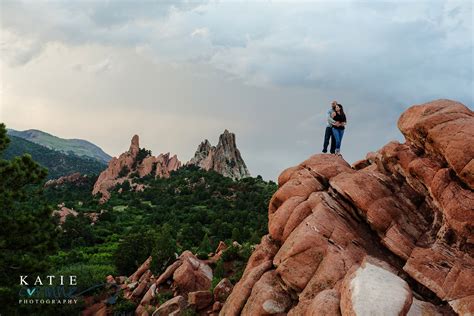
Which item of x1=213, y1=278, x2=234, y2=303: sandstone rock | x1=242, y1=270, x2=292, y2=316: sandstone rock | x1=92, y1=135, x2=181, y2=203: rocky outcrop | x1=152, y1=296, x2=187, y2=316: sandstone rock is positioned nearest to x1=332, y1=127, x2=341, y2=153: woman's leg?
x1=242, y1=270, x2=292, y2=316: sandstone rock

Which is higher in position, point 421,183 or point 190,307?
point 421,183

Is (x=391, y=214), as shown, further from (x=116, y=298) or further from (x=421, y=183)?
(x=116, y=298)

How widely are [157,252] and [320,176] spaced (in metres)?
21.5

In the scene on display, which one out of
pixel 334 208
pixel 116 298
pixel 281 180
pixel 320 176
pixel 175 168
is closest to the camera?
pixel 334 208

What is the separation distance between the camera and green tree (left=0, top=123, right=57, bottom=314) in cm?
2619

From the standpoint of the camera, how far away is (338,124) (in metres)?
24.3

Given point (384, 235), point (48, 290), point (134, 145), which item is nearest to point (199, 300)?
point (384, 235)

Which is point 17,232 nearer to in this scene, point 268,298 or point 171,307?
point 171,307

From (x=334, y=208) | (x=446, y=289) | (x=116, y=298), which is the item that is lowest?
(x=116, y=298)

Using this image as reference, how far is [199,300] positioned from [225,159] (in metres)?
127

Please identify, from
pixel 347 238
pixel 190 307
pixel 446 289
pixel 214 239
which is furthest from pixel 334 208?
pixel 214 239

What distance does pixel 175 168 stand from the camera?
164 metres

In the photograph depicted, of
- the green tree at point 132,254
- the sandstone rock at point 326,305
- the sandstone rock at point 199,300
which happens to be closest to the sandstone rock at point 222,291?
the sandstone rock at point 199,300

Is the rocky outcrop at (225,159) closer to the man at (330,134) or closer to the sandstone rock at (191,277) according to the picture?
the sandstone rock at (191,277)
